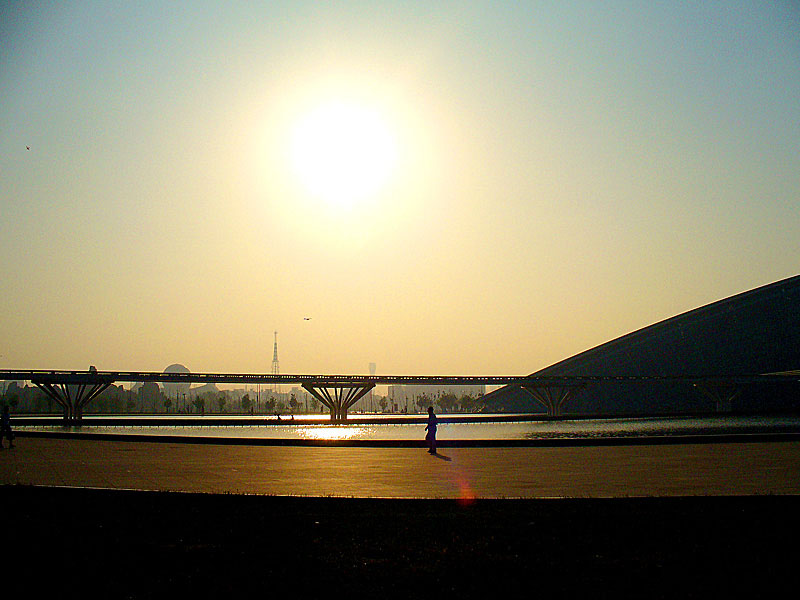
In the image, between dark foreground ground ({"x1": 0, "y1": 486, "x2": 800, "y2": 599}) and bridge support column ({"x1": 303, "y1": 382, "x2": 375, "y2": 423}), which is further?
bridge support column ({"x1": 303, "y1": 382, "x2": 375, "y2": 423})

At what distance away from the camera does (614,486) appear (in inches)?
530

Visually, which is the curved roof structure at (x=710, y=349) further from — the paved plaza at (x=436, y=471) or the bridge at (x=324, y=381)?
the paved plaza at (x=436, y=471)

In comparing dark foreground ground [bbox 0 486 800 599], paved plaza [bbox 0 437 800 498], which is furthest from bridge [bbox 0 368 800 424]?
dark foreground ground [bbox 0 486 800 599]

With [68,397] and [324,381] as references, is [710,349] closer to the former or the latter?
[324,381]

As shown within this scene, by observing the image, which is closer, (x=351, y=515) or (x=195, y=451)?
(x=351, y=515)

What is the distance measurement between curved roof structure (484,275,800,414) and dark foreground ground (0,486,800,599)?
13861 centimetres

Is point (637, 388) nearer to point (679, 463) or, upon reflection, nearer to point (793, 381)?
point (793, 381)

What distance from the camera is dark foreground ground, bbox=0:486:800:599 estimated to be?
6.31 metres

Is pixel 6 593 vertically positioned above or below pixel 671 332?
below

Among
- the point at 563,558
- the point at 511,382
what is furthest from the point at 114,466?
the point at 511,382

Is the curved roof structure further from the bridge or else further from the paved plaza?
the paved plaza

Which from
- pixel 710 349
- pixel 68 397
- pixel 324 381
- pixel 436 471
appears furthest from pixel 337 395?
pixel 710 349

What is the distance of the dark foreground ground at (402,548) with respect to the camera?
20.7 ft

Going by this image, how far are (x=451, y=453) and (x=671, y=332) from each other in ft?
450
